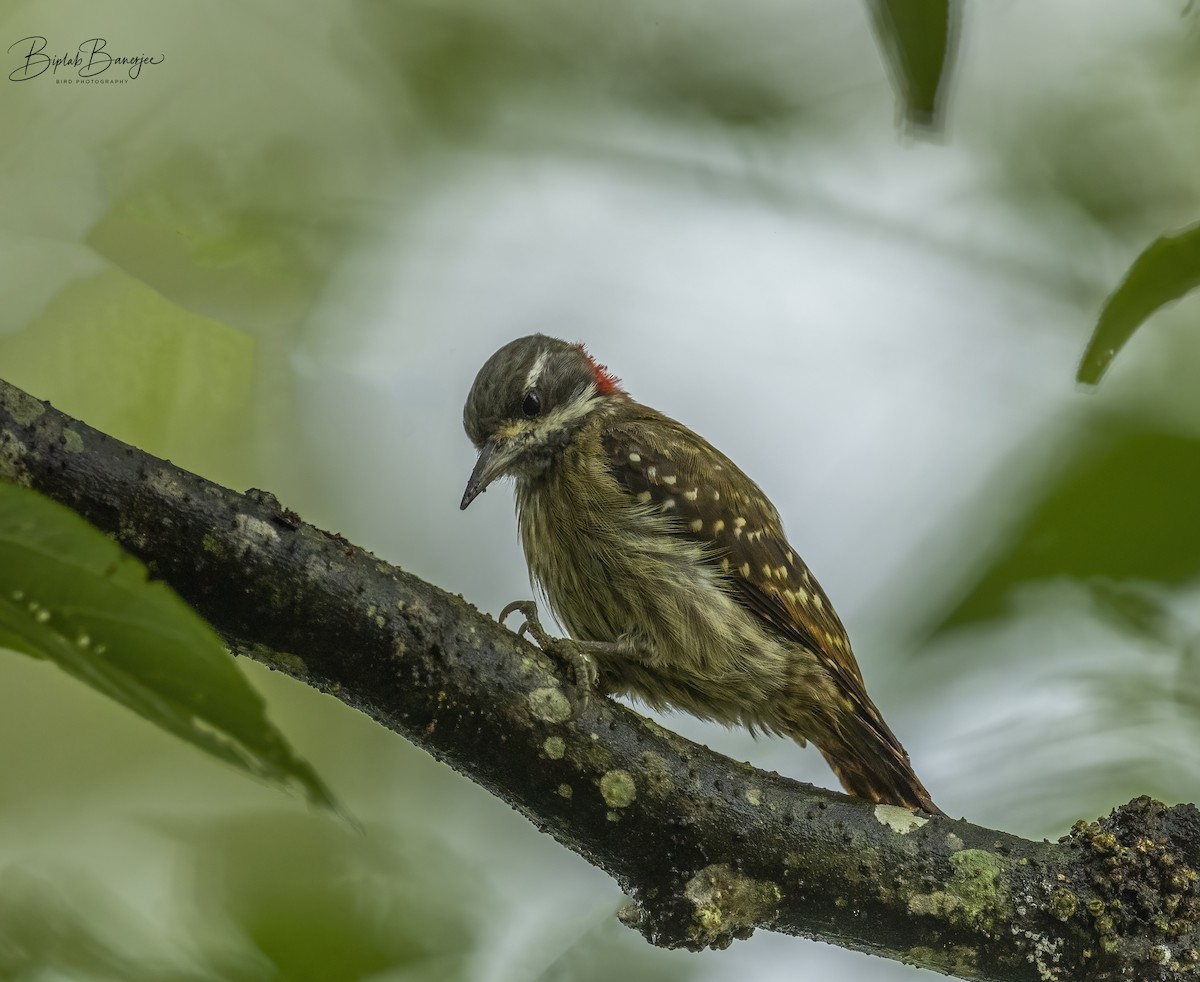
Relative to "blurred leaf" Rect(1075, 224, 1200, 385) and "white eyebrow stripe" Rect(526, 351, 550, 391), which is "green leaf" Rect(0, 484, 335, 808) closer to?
"blurred leaf" Rect(1075, 224, 1200, 385)

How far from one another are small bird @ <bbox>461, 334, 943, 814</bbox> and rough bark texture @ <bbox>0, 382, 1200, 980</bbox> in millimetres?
606

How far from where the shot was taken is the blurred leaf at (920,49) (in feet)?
2.81

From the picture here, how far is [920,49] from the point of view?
87 cm

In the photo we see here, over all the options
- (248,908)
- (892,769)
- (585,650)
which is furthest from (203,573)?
A: (892,769)

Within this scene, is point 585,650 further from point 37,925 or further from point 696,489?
point 37,925

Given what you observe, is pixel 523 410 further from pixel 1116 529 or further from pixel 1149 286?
pixel 1149 286

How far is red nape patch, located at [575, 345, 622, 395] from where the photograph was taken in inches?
143

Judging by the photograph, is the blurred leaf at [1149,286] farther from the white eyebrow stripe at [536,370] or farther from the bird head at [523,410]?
the white eyebrow stripe at [536,370]

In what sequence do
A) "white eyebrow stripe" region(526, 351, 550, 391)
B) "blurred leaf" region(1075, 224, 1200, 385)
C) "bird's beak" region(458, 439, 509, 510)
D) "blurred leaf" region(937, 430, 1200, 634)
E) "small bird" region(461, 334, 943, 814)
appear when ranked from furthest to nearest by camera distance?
"white eyebrow stripe" region(526, 351, 550, 391) → "bird's beak" region(458, 439, 509, 510) → "small bird" region(461, 334, 943, 814) → "blurred leaf" region(937, 430, 1200, 634) → "blurred leaf" region(1075, 224, 1200, 385)

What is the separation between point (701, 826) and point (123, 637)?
1493 mm

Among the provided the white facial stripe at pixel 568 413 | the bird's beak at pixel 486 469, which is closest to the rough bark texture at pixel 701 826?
the bird's beak at pixel 486 469

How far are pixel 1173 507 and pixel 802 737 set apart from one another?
1.40 m

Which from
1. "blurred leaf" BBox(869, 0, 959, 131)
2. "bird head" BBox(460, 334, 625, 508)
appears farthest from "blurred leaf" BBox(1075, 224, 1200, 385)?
"bird head" BBox(460, 334, 625, 508)

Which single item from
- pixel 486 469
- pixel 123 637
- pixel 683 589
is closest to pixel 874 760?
pixel 683 589
